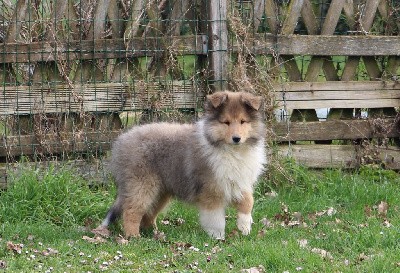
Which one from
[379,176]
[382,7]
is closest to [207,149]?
[379,176]

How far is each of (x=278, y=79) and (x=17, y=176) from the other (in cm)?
336

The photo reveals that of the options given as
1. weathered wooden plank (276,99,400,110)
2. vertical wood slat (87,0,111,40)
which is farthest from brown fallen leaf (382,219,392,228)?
vertical wood slat (87,0,111,40)

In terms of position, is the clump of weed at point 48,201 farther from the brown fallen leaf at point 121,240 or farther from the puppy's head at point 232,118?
the puppy's head at point 232,118

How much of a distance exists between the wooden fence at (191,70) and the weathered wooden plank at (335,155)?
14 millimetres

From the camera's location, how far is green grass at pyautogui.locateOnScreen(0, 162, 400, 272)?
7.06 metres

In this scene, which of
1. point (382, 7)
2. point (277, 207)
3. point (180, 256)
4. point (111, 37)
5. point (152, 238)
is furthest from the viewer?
point (382, 7)

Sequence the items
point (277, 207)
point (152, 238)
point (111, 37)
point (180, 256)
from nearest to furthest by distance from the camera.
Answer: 1. point (180, 256)
2. point (152, 238)
3. point (277, 207)
4. point (111, 37)

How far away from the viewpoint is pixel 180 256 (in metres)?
7.29

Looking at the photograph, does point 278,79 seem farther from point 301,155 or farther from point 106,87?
point 106,87

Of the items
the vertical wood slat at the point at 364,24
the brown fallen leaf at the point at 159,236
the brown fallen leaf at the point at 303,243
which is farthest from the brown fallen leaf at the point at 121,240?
the vertical wood slat at the point at 364,24

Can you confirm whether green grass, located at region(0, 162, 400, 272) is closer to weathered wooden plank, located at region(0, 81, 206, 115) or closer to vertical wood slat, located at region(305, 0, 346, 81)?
weathered wooden plank, located at region(0, 81, 206, 115)

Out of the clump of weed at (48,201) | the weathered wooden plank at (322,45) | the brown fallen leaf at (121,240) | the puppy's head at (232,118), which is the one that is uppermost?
the weathered wooden plank at (322,45)

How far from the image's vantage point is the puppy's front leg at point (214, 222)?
26.6ft

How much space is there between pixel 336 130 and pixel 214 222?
305cm
